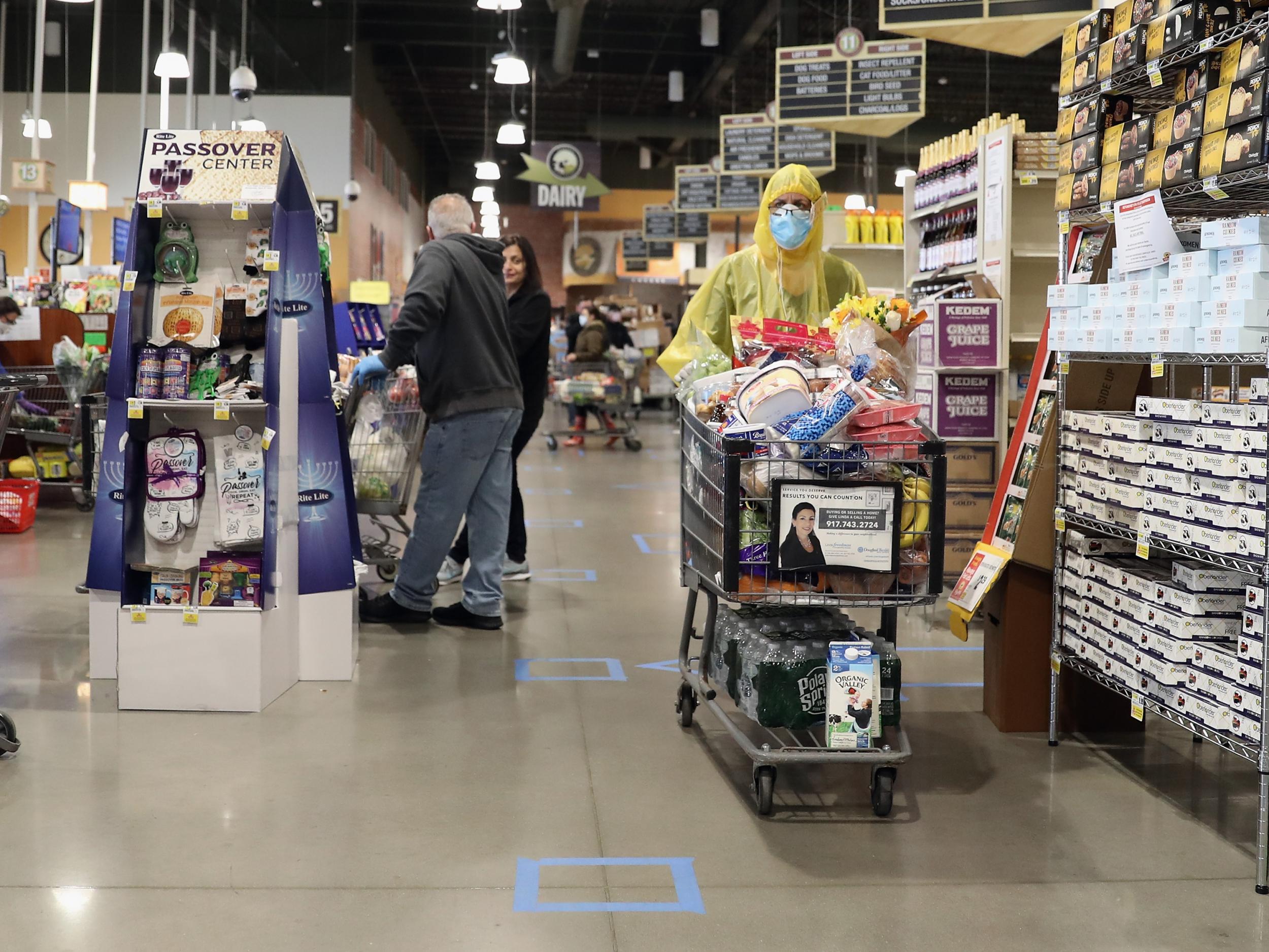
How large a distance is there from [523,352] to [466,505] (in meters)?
1.22

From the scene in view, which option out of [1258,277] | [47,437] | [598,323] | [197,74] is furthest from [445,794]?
[197,74]

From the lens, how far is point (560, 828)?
10.6 ft

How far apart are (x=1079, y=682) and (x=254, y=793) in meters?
2.56

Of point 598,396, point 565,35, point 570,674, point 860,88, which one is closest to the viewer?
point 570,674

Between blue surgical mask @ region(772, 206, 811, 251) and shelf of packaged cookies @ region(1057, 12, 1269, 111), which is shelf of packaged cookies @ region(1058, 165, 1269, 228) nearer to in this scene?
shelf of packaged cookies @ region(1057, 12, 1269, 111)

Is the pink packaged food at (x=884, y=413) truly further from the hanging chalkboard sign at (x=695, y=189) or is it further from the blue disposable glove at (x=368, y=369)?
the hanging chalkboard sign at (x=695, y=189)

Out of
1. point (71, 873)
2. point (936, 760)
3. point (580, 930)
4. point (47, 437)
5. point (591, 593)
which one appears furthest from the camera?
point (47, 437)

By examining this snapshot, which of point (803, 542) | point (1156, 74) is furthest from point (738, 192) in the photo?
point (803, 542)

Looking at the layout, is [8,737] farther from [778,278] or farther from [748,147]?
[748,147]

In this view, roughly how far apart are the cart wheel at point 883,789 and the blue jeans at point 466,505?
2.41 metres

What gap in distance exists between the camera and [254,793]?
3.43 m

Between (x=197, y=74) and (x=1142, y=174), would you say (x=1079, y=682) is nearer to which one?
(x=1142, y=174)

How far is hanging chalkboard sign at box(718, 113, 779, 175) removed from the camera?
15.1m

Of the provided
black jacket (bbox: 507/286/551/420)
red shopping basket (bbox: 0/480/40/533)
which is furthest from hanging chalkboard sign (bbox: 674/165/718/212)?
black jacket (bbox: 507/286/551/420)
